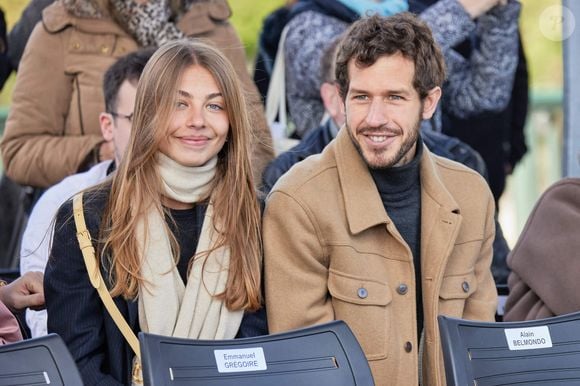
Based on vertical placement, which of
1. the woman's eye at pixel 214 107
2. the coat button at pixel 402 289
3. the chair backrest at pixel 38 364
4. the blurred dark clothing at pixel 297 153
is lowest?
the coat button at pixel 402 289

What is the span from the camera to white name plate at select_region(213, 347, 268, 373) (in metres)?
3.34

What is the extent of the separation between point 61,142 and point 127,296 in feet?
4.82

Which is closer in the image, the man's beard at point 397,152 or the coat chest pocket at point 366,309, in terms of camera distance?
the coat chest pocket at point 366,309

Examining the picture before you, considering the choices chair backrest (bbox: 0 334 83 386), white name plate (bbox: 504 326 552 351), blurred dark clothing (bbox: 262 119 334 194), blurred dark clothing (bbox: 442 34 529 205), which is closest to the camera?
chair backrest (bbox: 0 334 83 386)

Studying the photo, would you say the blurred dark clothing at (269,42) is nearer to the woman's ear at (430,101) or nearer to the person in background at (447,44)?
the person in background at (447,44)

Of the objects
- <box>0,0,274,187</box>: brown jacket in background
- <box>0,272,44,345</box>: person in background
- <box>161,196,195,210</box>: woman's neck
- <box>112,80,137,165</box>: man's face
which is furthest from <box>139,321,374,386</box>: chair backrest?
<box>0,0,274,187</box>: brown jacket in background

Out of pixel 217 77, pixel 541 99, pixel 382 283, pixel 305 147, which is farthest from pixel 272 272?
pixel 541 99

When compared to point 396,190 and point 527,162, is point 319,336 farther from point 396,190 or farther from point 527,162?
point 527,162

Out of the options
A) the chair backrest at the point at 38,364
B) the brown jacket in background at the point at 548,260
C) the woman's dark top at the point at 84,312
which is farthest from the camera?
the brown jacket in background at the point at 548,260

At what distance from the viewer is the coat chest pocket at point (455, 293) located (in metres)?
4.14

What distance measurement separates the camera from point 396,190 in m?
4.23

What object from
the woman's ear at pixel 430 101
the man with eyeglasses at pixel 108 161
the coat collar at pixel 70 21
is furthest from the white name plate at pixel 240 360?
the coat collar at pixel 70 21

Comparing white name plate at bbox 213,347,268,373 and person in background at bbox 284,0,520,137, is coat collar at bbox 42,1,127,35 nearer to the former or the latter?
person in background at bbox 284,0,520,137

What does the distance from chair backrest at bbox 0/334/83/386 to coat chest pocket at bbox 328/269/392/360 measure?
1.07 metres
